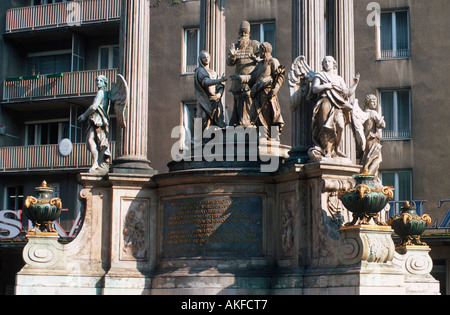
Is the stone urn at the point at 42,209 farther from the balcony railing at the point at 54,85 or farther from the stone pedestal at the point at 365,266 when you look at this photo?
the balcony railing at the point at 54,85

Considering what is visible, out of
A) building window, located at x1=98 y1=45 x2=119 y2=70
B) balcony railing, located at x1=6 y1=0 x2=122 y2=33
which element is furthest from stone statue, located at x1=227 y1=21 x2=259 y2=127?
building window, located at x1=98 y1=45 x2=119 y2=70

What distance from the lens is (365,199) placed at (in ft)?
74.8

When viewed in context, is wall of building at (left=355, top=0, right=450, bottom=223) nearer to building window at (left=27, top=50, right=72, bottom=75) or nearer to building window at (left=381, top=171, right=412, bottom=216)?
building window at (left=381, top=171, right=412, bottom=216)

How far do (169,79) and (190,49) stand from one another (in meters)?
1.96

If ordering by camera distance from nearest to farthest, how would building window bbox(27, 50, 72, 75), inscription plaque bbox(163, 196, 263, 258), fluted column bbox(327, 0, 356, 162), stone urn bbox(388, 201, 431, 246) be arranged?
inscription plaque bbox(163, 196, 263, 258), stone urn bbox(388, 201, 431, 246), fluted column bbox(327, 0, 356, 162), building window bbox(27, 50, 72, 75)

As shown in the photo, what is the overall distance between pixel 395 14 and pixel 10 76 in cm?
2300

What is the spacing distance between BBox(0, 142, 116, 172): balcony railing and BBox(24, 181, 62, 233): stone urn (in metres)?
25.0

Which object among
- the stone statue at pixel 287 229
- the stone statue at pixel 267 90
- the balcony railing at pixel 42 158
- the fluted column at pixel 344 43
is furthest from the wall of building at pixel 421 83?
the stone statue at pixel 287 229

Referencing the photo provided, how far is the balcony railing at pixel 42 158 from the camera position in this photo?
53.4 metres

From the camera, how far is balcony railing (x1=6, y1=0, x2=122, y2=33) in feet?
180
